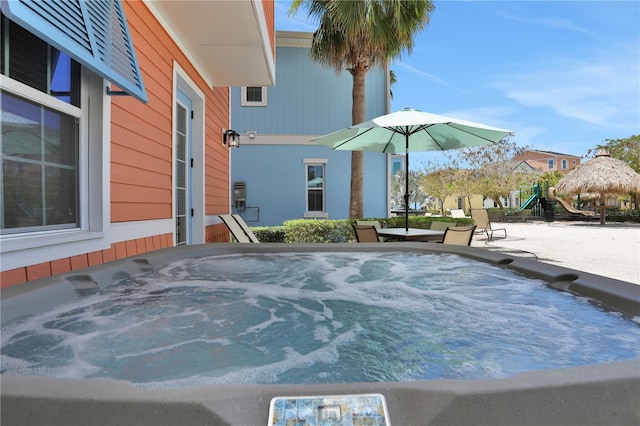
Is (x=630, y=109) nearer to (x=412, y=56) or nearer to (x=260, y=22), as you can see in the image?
(x=412, y=56)

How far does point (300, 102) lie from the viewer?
10.3 m

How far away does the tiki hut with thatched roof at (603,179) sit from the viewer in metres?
16.5

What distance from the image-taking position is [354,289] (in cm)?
294

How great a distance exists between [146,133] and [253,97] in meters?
6.99

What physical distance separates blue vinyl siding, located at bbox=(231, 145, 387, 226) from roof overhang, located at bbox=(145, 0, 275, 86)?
4.32 m

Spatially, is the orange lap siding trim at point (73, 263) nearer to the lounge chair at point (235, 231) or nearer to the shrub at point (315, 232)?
the lounge chair at point (235, 231)

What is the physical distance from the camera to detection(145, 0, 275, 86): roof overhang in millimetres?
3672

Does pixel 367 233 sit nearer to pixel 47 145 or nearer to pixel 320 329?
pixel 320 329

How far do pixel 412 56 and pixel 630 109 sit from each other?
32.3m

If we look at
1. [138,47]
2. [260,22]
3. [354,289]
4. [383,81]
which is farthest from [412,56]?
[354,289]

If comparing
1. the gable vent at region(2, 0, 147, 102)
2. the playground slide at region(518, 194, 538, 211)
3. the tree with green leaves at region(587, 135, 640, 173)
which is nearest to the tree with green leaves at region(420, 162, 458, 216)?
the playground slide at region(518, 194, 538, 211)

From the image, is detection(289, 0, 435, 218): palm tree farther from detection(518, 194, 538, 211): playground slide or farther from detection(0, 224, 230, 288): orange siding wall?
detection(518, 194, 538, 211): playground slide

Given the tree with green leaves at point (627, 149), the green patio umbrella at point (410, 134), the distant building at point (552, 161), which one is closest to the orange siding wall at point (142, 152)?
the green patio umbrella at point (410, 134)

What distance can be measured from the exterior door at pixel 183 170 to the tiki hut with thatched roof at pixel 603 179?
18371 mm
